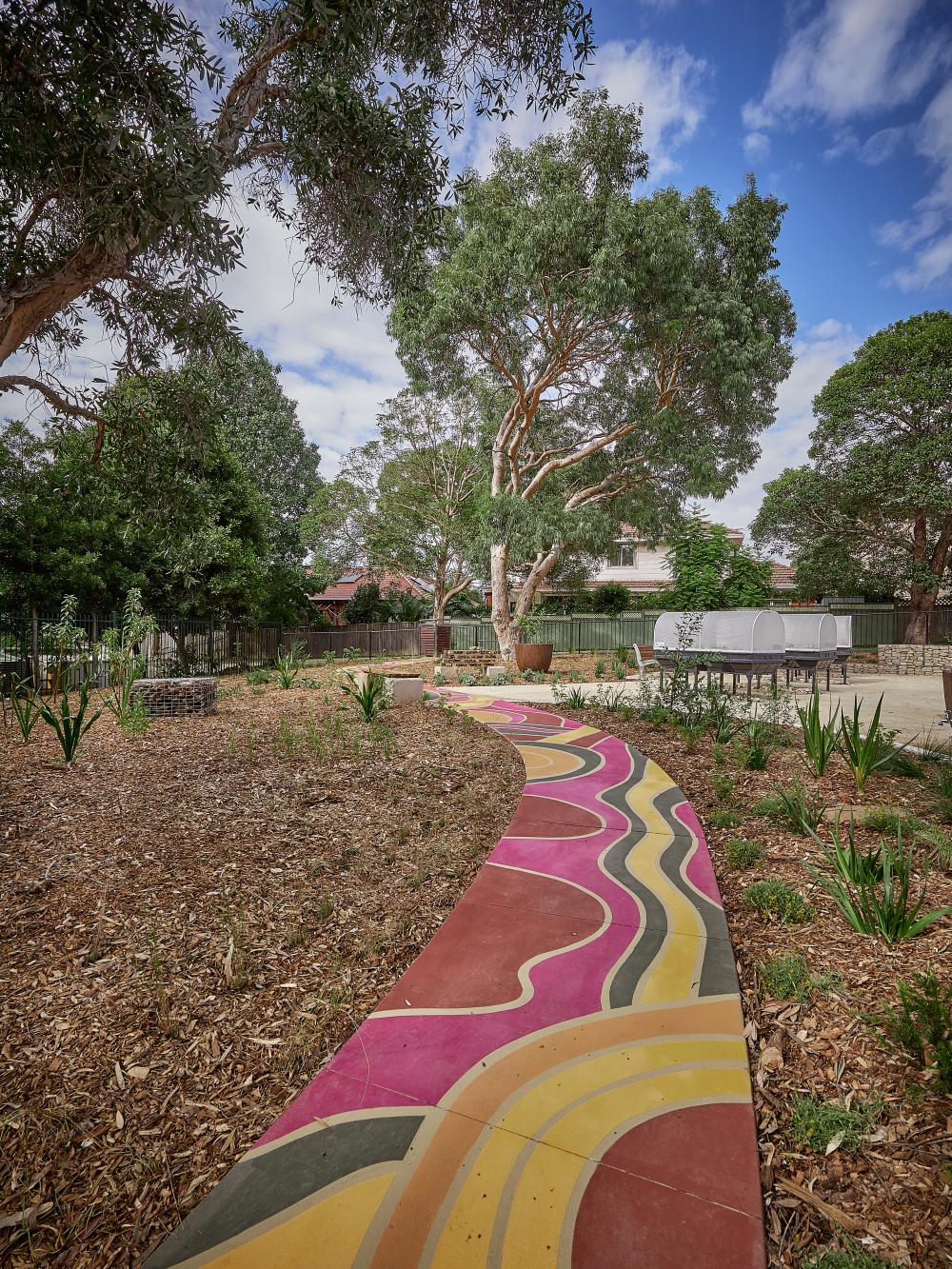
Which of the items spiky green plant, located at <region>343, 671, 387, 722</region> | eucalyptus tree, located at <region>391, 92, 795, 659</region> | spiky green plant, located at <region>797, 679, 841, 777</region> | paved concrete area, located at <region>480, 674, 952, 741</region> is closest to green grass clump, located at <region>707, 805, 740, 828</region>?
spiky green plant, located at <region>797, 679, 841, 777</region>

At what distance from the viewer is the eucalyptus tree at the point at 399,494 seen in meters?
22.1

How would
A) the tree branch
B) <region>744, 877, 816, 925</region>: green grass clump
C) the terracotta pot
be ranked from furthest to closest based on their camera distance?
the terracotta pot < the tree branch < <region>744, 877, 816, 925</region>: green grass clump

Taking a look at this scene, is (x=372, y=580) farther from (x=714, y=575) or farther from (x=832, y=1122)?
(x=832, y=1122)

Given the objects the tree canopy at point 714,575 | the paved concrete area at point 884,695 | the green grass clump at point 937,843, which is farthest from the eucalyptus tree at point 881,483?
the green grass clump at point 937,843

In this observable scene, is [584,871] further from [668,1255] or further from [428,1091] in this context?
[668,1255]

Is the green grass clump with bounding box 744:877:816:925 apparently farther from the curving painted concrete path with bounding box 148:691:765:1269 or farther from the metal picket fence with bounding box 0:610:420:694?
the metal picket fence with bounding box 0:610:420:694

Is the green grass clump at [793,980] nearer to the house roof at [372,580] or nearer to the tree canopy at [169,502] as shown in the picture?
the tree canopy at [169,502]

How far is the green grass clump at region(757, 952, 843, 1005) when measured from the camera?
2.11 m

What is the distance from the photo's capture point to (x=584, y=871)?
3201mm

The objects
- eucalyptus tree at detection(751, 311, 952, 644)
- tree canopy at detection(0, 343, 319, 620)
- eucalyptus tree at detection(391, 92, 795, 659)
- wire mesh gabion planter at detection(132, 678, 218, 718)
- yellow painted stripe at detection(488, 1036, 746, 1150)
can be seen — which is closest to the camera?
yellow painted stripe at detection(488, 1036, 746, 1150)

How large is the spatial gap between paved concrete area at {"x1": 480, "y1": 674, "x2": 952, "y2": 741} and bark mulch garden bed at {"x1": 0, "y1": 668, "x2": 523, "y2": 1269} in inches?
204

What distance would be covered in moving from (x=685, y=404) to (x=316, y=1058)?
51.0ft

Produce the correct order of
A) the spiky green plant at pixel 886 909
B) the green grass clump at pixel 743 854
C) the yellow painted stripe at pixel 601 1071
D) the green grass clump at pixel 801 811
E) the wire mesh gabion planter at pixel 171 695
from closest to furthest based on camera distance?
the yellow painted stripe at pixel 601 1071 → the spiky green plant at pixel 886 909 → the green grass clump at pixel 743 854 → the green grass clump at pixel 801 811 → the wire mesh gabion planter at pixel 171 695

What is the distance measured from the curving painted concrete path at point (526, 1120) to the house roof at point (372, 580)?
22.9 metres
